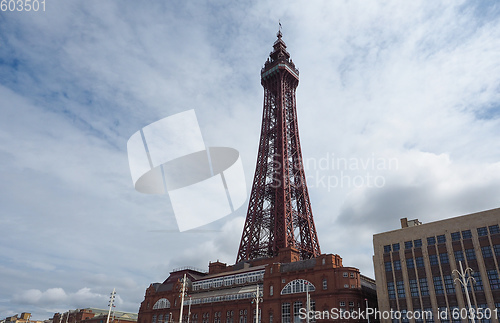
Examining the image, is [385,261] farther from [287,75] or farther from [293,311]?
[287,75]

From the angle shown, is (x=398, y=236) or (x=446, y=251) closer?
(x=446, y=251)

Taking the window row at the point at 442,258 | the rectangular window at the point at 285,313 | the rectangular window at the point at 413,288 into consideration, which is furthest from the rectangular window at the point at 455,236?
the rectangular window at the point at 285,313

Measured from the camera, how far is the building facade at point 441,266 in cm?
4900

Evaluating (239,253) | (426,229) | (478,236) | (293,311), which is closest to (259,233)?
(239,253)

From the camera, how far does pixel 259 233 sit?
89875mm

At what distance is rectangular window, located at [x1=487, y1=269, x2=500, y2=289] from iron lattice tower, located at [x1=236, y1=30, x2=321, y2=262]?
3749cm

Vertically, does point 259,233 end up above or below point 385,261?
above

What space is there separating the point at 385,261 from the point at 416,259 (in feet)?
15.9

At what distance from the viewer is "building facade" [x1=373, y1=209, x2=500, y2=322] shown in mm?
49000

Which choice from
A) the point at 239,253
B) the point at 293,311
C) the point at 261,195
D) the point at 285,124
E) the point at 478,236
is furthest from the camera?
the point at 285,124

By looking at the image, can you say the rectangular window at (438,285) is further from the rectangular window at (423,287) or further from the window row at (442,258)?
the window row at (442,258)

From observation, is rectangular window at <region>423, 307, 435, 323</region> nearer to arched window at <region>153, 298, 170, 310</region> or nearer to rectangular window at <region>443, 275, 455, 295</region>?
rectangular window at <region>443, 275, 455, 295</region>

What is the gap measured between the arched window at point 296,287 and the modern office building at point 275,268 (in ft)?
0.52

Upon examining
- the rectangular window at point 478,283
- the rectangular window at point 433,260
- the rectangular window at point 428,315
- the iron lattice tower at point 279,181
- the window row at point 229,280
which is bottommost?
the rectangular window at point 428,315
